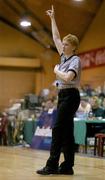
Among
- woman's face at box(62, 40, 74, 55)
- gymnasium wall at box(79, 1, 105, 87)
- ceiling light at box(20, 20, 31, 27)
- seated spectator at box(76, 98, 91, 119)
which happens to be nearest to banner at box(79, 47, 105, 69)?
gymnasium wall at box(79, 1, 105, 87)

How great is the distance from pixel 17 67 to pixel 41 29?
5.83 feet

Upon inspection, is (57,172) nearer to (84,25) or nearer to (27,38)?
(84,25)

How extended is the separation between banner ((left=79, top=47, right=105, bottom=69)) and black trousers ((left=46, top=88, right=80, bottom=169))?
298 inches

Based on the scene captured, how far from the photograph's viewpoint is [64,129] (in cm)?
400

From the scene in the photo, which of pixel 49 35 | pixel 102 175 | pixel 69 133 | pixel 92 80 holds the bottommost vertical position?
pixel 102 175

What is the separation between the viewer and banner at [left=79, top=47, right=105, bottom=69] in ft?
38.1

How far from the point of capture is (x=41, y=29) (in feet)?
42.1

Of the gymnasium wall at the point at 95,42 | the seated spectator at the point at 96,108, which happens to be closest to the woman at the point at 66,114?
the seated spectator at the point at 96,108

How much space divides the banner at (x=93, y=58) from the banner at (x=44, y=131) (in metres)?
3.04

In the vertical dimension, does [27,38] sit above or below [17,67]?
above

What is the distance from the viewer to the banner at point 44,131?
8.58m

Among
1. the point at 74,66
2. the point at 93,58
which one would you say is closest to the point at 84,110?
the point at 93,58

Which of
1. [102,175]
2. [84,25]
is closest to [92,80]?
[84,25]

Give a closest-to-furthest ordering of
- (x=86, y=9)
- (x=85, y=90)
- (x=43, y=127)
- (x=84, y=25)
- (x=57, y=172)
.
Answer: (x=57, y=172)
(x=43, y=127)
(x=85, y=90)
(x=86, y=9)
(x=84, y=25)
